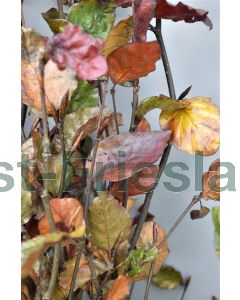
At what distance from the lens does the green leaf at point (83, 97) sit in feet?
1.48

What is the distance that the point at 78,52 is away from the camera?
1.01 feet

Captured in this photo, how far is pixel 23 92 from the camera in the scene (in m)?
0.44

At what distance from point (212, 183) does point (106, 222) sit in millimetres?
129

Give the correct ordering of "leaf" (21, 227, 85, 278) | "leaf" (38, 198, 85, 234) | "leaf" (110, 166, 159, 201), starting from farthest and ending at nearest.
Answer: "leaf" (110, 166, 159, 201), "leaf" (38, 198, 85, 234), "leaf" (21, 227, 85, 278)

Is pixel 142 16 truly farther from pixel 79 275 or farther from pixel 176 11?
pixel 79 275

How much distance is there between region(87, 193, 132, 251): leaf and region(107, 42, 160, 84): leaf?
108 mm

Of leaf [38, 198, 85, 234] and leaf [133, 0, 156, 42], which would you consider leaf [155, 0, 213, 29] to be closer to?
leaf [133, 0, 156, 42]

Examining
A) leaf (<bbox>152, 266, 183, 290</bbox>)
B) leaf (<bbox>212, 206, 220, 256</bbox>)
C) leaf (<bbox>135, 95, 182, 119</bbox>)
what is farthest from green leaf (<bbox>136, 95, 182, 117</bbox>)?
leaf (<bbox>152, 266, 183, 290</bbox>)

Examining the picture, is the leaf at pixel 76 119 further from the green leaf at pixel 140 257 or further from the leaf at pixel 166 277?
the leaf at pixel 166 277

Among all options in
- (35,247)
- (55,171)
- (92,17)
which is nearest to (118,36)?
(92,17)

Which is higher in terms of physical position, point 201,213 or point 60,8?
point 60,8

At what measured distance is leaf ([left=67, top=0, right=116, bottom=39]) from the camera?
46 centimetres

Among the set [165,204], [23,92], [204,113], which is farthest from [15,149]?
[165,204]

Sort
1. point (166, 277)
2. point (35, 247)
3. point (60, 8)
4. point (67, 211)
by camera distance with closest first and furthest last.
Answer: point (35, 247) → point (67, 211) → point (60, 8) → point (166, 277)
